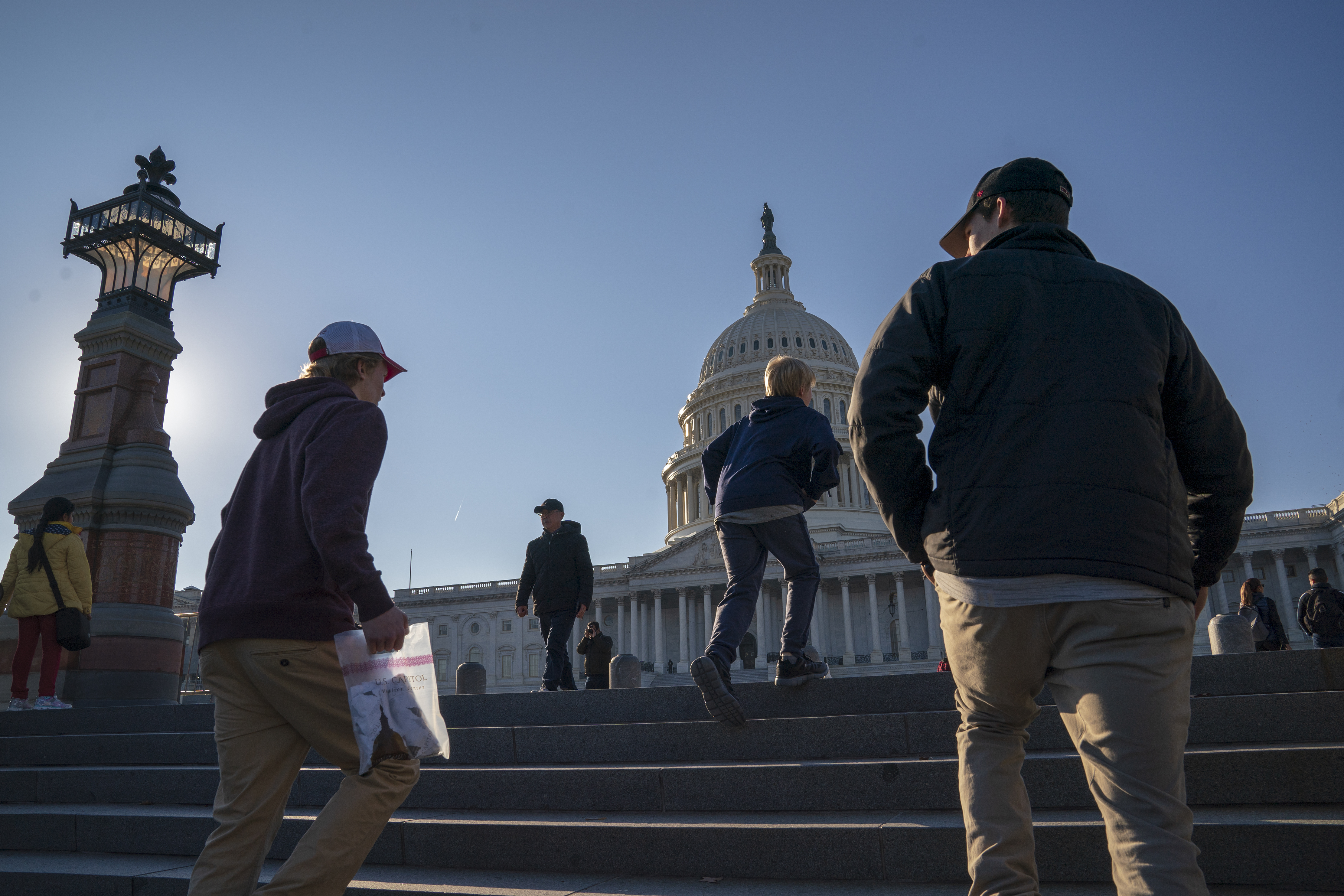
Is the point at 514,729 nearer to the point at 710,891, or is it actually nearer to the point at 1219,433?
the point at 710,891

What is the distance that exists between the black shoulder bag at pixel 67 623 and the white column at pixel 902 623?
175 ft

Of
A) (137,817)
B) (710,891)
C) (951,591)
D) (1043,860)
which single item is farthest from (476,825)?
(951,591)

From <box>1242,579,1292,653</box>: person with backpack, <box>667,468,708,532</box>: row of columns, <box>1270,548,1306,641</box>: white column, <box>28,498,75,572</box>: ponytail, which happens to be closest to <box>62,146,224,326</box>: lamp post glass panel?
<box>28,498,75,572</box>: ponytail

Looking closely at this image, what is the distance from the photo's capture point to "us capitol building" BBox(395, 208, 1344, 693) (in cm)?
5447

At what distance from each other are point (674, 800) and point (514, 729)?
170cm

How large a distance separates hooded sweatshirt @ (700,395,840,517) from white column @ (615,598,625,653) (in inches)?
2479

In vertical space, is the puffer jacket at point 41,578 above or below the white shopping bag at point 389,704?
above

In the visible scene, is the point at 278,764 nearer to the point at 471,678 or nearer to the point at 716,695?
the point at 716,695

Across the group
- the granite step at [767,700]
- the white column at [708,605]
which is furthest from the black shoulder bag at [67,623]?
the white column at [708,605]

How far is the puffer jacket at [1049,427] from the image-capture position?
256cm

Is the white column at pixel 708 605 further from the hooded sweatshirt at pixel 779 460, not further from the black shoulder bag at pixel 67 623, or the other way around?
the hooded sweatshirt at pixel 779 460

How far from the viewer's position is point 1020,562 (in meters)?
2.55

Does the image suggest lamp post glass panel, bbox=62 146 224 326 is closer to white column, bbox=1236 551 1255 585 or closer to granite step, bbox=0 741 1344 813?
granite step, bbox=0 741 1344 813

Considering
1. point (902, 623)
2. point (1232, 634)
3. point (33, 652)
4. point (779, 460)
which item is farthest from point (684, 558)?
point (779, 460)
